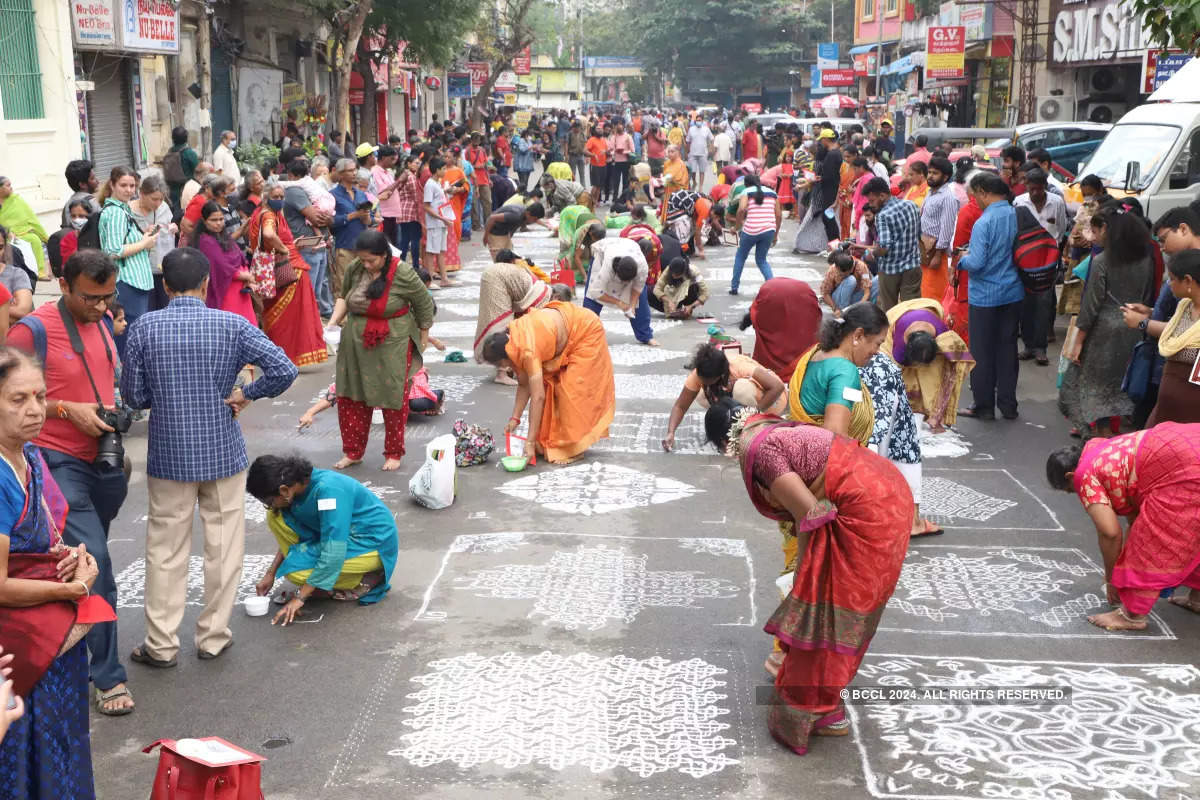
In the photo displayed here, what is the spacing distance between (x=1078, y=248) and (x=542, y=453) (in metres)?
5.73

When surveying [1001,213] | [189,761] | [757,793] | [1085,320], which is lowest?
[757,793]

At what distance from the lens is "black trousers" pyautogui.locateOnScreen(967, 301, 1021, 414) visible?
361 inches

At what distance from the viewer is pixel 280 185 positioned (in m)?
11.7

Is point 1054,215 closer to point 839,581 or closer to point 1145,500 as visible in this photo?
point 1145,500

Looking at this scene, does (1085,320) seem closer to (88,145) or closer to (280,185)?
(280,185)

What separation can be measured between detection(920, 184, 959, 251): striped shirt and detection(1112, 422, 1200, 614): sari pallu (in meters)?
5.59

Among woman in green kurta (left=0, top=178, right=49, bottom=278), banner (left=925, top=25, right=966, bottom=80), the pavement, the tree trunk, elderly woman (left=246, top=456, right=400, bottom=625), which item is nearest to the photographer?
the pavement

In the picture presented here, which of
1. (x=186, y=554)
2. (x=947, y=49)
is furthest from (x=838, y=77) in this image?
(x=186, y=554)

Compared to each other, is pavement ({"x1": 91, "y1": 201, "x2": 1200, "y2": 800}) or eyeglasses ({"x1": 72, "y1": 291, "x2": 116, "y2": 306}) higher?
eyeglasses ({"x1": 72, "y1": 291, "x2": 116, "y2": 306})

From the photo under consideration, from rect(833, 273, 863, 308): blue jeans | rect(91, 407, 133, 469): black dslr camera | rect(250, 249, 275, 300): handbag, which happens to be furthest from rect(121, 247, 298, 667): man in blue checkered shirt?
rect(833, 273, 863, 308): blue jeans

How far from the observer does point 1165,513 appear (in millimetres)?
5238

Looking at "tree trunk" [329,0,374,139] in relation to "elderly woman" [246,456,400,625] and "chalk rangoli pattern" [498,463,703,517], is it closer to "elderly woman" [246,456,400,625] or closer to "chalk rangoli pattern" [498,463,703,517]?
"chalk rangoli pattern" [498,463,703,517]

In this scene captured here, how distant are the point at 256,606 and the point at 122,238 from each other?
13.7 ft

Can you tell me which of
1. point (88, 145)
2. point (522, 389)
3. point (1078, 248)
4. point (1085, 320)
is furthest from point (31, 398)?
point (88, 145)
